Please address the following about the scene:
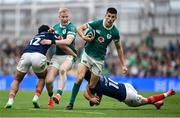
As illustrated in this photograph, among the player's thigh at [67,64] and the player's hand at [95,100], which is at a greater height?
the player's thigh at [67,64]

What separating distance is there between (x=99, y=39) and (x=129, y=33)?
953 inches

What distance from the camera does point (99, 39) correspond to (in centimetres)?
1803

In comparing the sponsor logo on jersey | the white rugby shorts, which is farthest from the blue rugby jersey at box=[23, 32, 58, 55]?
the sponsor logo on jersey

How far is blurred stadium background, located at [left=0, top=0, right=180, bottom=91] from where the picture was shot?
3775cm

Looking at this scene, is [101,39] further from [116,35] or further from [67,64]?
[67,64]

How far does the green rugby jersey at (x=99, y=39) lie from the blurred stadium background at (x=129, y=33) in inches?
711

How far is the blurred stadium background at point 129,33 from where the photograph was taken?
1486 inches

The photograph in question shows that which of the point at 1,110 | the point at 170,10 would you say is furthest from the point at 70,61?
the point at 170,10

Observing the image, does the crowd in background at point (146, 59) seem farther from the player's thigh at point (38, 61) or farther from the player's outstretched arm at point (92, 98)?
the player's thigh at point (38, 61)

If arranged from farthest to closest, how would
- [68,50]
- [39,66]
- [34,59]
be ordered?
1. [68,50]
2. [39,66]
3. [34,59]

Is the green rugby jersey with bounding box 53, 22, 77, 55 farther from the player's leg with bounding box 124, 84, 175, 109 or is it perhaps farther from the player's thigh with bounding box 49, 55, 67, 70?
the player's leg with bounding box 124, 84, 175, 109

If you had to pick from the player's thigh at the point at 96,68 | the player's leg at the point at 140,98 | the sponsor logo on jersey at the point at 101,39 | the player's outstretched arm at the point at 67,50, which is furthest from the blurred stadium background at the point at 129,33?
the sponsor logo on jersey at the point at 101,39

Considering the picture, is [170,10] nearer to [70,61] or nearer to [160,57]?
[160,57]

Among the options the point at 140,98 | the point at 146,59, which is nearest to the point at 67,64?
the point at 140,98
